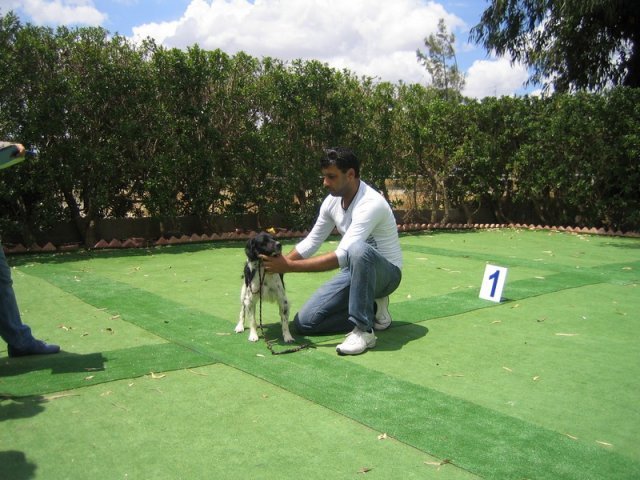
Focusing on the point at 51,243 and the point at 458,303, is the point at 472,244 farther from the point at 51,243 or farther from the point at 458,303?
the point at 51,243

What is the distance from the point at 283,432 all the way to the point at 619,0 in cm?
1466

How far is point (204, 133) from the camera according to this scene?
11.2m

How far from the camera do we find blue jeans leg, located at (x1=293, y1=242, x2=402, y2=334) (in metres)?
4.39

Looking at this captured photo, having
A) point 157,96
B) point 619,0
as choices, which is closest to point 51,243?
point 157,96

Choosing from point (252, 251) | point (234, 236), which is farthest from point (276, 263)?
point (234, 236)

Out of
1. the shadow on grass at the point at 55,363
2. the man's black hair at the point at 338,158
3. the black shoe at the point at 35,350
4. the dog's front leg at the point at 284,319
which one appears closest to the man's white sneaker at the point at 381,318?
the dog's front leg at the point at 284,319

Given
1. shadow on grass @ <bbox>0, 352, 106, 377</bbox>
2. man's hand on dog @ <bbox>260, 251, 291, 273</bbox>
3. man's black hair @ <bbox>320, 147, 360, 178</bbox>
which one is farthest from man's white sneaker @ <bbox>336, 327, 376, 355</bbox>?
shadow on grass @ <bbox>0, 352, 106, 377</bbox>

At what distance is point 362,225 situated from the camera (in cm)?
451

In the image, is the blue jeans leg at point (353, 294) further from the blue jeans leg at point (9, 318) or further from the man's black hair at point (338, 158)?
the blue jeans leg at point (9, 318)

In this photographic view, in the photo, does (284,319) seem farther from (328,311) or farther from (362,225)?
(362,225)

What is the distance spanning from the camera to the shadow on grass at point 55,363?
3.92m

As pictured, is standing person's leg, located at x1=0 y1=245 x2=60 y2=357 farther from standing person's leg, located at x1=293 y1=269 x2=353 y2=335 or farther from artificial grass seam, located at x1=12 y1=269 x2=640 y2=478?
standing person's leg, located at x1=293 y1=269 x2=353 y2=335

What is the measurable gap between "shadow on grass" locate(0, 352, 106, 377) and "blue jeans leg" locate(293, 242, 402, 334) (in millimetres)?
1639

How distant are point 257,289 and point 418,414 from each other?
1.90 meters
